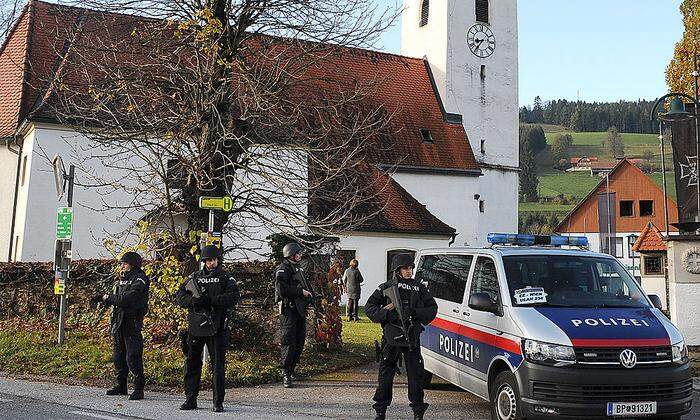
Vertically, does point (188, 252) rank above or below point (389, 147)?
below

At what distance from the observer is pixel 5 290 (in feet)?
50.5

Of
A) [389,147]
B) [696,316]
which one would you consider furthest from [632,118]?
[696,316]

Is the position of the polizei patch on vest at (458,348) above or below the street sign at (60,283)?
below

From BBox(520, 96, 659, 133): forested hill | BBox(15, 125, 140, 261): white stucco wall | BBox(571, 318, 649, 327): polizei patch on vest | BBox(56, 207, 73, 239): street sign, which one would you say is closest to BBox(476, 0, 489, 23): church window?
BBox(15, 125, 140, 261): white stucco wall

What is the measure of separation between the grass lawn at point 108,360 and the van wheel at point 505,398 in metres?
4.13

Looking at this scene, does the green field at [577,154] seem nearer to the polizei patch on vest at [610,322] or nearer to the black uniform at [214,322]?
the black uniform at [214,322]

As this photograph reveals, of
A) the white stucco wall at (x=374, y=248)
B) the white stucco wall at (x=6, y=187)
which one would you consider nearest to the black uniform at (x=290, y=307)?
the white stucco wall at (x=6, y=187)

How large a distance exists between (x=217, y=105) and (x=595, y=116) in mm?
123180

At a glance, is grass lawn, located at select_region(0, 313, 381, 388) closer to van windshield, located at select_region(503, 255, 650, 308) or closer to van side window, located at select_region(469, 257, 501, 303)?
van side window, located at select_region(469, 257, 501, 303)

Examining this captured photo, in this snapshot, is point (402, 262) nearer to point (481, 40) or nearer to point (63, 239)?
point (63, 239)

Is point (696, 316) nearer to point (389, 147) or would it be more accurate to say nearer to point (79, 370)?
point (79, 370)

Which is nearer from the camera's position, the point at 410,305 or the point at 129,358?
the point at 410,305

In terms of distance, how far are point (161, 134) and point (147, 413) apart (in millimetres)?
5259

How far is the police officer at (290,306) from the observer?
10.1m
